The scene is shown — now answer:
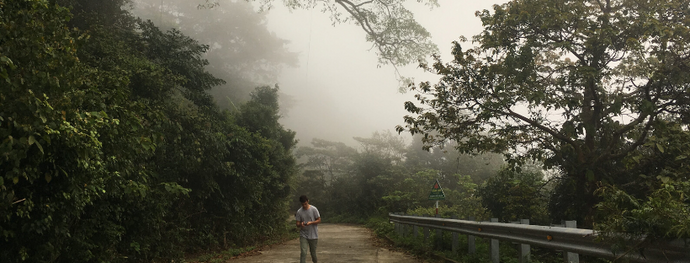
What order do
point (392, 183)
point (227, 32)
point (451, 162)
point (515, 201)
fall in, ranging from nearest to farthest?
point (515, 201) → point (392, 183) → point (451, 162) → point (227, 32)

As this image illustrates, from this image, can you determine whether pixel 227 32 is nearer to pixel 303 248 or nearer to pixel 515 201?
pixel 515 201

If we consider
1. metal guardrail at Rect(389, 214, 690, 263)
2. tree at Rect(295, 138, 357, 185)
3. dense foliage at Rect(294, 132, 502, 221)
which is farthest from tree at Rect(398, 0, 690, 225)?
Result: tree at Rect(295, 138, 357, 185)

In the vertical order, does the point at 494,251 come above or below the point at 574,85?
below

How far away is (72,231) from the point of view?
6.42 m

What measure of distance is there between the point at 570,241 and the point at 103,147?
5819mm

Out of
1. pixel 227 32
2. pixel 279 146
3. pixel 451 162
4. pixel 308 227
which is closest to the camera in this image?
pixel 308 227

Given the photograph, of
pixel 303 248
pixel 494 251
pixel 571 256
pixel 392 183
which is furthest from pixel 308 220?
pixel 392 183

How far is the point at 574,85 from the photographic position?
10266 mm

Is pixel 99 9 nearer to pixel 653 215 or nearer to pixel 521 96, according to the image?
pixel 521 96

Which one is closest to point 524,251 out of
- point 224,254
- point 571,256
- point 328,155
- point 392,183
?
point 571,256

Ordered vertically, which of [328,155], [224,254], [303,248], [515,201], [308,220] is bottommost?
[224,254]

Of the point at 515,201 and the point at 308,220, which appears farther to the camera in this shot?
the point at 515,201

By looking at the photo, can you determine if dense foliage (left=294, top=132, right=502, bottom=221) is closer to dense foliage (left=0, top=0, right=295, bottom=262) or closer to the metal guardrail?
dense foliage (left=0, top=0, right=295, bottom=262)

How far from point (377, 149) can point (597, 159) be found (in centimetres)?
4757
